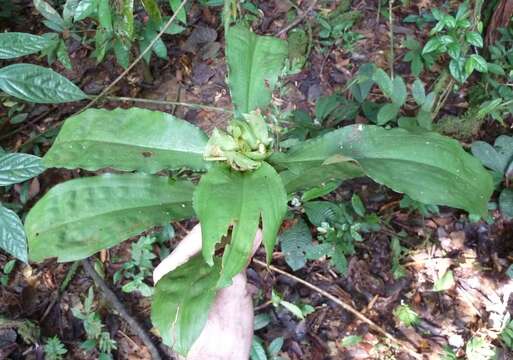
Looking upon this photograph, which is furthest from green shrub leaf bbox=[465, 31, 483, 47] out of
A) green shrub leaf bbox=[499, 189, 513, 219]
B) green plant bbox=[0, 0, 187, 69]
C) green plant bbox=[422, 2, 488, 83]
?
green plant bbox=[0, 0, 187, 69]

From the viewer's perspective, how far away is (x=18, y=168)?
118cm

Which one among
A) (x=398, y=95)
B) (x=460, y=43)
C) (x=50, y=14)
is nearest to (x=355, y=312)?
(x=398, y=95)

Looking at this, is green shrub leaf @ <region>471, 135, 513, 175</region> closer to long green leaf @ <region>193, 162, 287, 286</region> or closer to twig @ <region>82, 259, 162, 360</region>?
long green leaf @ <region>193, 162, 287, 286</region>

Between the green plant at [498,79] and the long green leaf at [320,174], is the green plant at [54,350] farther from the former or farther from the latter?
the green plant at [498,79]

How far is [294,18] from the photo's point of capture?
196 cm

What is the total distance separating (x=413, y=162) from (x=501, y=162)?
2.20 feet

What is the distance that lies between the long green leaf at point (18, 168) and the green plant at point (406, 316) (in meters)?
1.06

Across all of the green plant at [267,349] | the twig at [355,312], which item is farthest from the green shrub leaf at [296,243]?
the green plant at [267,349]

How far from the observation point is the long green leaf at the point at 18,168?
1166 mm

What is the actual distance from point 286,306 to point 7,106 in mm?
1232

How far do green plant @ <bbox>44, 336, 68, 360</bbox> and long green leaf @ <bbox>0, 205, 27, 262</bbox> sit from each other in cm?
52

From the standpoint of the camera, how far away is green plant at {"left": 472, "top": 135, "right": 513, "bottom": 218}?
149 centimetres

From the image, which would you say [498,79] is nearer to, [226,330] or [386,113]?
[386,113]

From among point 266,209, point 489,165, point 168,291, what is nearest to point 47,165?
point 168,291
